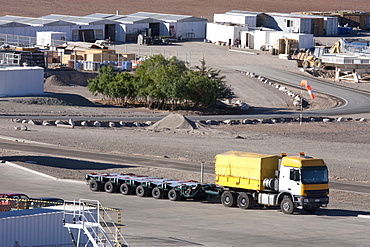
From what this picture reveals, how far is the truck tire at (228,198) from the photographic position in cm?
2923

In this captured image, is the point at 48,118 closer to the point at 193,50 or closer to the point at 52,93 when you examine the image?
the point at 52,93

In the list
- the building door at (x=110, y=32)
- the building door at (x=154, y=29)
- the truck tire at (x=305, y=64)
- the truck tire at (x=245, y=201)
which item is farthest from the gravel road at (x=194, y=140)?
the building door at (x=154, y=29)

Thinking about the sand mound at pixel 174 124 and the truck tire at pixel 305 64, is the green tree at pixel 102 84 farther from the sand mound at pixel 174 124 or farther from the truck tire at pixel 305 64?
the truck tire at pixel 305 64

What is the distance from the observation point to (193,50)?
10006 cm

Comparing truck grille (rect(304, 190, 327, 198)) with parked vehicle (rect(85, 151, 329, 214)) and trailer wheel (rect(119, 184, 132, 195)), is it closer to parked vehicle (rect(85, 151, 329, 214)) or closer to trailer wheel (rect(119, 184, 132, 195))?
parked vehicle (rect(85, 151, 329, 214))

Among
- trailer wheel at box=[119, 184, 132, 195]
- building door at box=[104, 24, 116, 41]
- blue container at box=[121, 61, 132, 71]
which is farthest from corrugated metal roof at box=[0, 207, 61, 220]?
building door at box=[104, 24, 116, 41]

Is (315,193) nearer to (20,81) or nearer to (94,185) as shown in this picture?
(94,185)

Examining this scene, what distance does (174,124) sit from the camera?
53344mm

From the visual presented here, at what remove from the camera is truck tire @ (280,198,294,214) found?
2792 cm

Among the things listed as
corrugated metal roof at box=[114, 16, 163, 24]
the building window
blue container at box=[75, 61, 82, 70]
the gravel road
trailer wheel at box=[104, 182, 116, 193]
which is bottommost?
trailer wheel at box=[104, 182, 116, 193]

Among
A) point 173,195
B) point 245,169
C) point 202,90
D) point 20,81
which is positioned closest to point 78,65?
point 20,81

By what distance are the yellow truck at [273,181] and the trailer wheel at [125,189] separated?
4.02 m

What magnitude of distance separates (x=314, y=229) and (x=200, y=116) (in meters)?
36.0

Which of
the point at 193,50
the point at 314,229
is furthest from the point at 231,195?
the point at 193,50
